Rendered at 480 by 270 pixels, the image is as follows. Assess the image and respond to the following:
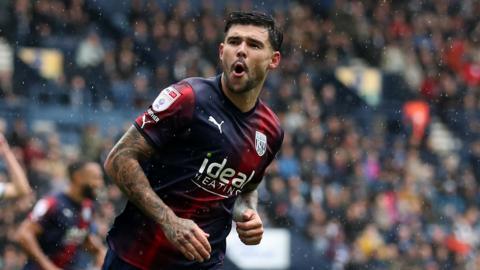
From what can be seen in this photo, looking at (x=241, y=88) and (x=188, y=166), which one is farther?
(x=241, y=88)

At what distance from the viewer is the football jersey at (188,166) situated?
4992mm

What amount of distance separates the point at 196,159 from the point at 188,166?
0.05m

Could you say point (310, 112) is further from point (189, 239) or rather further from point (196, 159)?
point (189, 239)

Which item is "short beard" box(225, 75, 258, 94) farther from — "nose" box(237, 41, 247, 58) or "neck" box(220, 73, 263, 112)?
"nose" box(237, 41, 247, 58)

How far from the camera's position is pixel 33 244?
7.82 meters

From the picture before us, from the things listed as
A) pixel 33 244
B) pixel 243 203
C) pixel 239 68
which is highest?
pixel 239 68

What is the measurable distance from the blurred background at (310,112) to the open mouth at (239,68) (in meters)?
6.25

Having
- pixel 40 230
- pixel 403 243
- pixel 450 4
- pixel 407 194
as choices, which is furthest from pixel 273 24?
pixel 450 4

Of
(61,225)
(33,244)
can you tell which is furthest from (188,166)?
(61,225)

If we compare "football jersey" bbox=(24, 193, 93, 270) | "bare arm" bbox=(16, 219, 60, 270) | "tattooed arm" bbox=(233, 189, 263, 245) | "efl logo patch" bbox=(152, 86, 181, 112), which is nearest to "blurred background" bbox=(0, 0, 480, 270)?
"football jersey" bbox=(24, 193, 93, 270)

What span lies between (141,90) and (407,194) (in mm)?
4661

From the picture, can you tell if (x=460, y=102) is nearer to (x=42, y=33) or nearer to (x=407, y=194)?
(x=407, y=194)

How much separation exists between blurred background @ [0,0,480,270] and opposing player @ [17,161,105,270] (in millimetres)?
2850

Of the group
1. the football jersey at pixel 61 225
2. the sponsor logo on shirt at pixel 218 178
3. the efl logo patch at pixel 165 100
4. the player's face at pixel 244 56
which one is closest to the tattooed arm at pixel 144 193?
the efl logo patch at pixel 165 100
